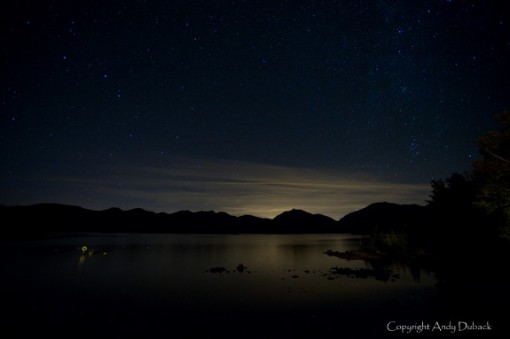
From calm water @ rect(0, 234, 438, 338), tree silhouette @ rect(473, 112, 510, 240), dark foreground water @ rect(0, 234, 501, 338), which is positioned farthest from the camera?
calm water @ rect(0, 234, 438, 338)

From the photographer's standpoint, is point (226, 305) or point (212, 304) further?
point (212, 304)

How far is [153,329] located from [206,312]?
5148mm

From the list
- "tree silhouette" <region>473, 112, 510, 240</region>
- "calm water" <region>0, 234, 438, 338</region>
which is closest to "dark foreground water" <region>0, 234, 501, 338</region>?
"calm water" <region>0, 234, 438, 338</region>

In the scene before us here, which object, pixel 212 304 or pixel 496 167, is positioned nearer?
pixel 496 167

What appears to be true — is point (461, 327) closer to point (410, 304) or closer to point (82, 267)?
point (410, 304)

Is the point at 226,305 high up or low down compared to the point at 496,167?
down

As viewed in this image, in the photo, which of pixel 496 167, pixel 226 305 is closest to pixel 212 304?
pixel 226 305

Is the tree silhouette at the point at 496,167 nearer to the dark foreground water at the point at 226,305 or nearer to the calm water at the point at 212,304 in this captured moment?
the dark foreground water at the point at 226,305

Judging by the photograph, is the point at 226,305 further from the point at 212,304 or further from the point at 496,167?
the point at 496,167

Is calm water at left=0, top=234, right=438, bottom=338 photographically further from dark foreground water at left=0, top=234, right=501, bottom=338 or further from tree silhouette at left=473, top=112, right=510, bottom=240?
tree silhouette at left=473, top=112, right=510, bottom=240

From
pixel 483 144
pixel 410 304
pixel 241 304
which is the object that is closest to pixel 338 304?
pixel 410 304

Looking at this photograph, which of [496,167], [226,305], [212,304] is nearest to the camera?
[496,167]

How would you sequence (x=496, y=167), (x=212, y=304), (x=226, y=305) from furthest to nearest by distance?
(x=212, y=304) → (x=226, y=305) → (x=496, y=167)

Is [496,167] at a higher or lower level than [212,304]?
higher
